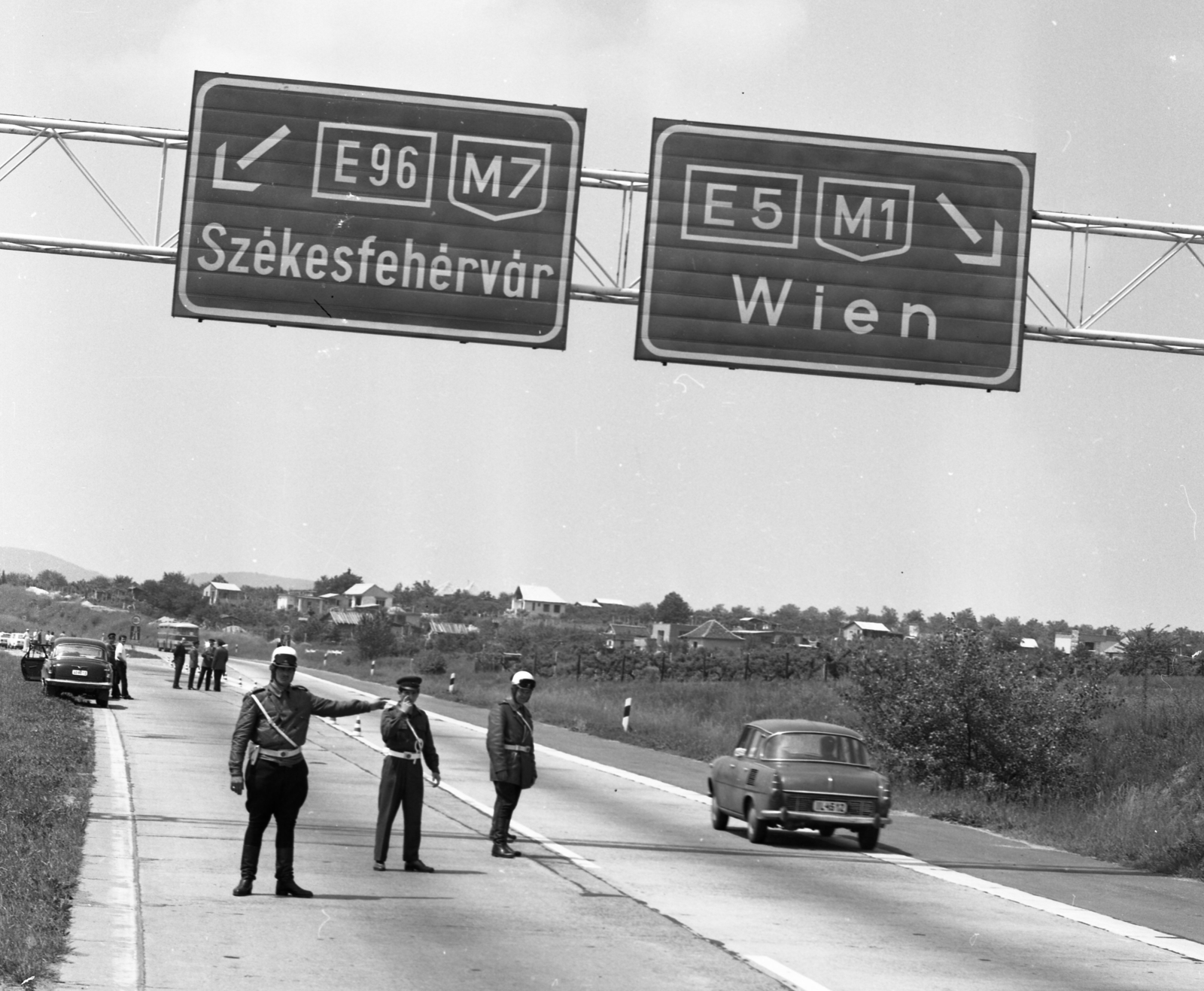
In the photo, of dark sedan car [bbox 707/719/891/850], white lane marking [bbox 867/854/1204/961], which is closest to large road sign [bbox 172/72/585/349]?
dark sedan car [bbox 707/719/891/850]

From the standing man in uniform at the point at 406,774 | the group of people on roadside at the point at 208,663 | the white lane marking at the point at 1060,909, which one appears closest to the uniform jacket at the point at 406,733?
the standing man in uniform at the point at 406,774

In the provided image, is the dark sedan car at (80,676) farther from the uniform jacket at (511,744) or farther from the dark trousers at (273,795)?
the dark trousers at (273,795)

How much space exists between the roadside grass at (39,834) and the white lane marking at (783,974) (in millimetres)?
4292

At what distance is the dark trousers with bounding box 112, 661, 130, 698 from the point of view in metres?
39.4

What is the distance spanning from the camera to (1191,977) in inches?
435

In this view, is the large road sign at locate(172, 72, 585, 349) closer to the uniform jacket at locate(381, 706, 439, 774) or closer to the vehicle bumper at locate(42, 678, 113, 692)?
the uniform jacket at locate(381, 706, 439, 774)

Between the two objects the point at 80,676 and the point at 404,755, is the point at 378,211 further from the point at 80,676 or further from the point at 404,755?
the point at 80,676

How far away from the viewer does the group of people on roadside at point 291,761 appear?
1185 centimetres

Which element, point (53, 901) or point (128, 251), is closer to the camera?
point (53, 901)

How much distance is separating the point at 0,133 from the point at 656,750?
68.8ft

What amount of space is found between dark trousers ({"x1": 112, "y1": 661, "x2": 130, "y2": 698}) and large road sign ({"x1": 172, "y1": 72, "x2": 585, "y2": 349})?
78.4 feet

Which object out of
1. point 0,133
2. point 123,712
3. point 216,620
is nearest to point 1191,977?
point 0,133

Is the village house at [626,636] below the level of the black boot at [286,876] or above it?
above

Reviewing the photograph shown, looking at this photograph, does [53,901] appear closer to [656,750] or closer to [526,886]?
[526,886]
